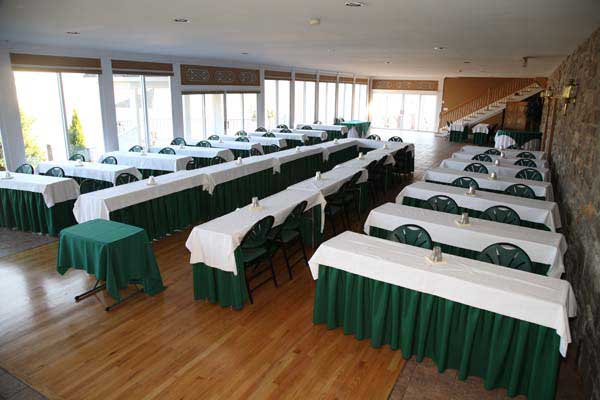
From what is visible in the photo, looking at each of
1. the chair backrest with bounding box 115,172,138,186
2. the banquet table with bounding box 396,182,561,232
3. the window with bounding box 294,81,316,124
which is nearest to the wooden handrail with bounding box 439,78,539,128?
the window with bounding box 294,81,316,124

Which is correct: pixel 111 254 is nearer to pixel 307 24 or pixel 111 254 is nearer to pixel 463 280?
pixel 463 280

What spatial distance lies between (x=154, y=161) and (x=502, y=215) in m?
6.65

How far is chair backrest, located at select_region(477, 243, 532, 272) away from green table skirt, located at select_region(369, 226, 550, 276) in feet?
1.58

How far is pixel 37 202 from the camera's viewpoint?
675 centimetres

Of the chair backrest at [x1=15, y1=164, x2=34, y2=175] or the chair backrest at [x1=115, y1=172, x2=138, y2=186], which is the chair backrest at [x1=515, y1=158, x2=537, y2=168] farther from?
the chair backrest at [x1=15, y1=164, x2=34, y2=175]

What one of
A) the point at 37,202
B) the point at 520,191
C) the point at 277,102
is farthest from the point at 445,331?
the point at 277,102

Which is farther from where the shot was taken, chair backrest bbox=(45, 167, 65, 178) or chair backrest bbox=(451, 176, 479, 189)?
chair backrest bbox=(45, 167, 65, 178)

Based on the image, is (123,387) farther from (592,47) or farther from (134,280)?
(592,47)

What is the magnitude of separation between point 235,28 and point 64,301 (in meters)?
4.39

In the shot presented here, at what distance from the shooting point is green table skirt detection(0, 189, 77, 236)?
6746 mm

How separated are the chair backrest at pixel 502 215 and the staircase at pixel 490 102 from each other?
17.0 metres

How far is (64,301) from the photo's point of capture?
4.89m

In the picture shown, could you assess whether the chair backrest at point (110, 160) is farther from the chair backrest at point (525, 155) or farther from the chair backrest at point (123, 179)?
the chair backrest at point (525, 155)

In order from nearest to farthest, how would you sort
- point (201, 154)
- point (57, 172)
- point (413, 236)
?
point (413, 236) → point (57, 172) → point (201, 154)
